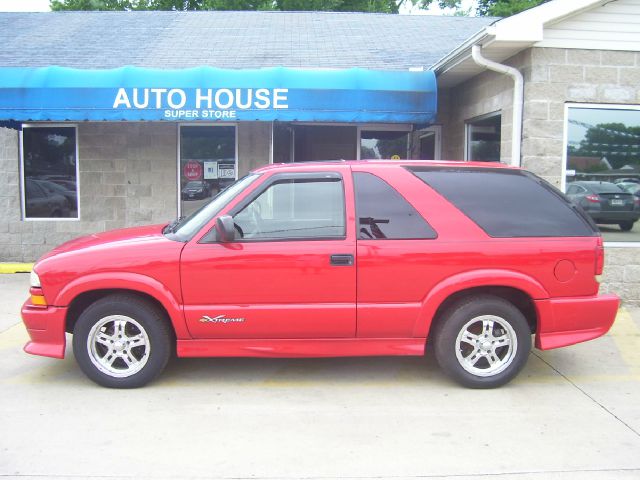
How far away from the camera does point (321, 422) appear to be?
4.27 m

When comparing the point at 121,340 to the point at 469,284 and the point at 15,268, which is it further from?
the point at 15,268

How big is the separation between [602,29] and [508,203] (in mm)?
3797

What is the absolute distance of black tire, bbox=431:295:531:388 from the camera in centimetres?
479

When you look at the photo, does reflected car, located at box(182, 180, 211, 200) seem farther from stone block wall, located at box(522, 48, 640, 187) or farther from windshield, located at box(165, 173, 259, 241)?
stone block wall, located at box(522, 48, 640, 187)

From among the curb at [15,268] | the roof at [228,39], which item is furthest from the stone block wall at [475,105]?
the curb at [15,268]

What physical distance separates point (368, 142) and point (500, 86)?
3.90 meters

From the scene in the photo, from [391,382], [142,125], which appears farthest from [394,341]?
[142,125]

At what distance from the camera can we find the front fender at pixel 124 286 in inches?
182

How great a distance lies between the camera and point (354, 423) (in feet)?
13.9

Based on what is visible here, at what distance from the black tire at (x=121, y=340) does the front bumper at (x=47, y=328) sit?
0.12m

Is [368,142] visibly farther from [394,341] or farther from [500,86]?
[394,341]

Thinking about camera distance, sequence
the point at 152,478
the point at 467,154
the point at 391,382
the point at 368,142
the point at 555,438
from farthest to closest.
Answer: the point at 368,142, the point at 467,154, the point at 391,382, the point at 555,438, the point at 152,478

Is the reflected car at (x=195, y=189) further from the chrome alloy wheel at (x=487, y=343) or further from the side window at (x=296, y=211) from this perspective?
the chrome alloy wheel at (x=487, y=343)

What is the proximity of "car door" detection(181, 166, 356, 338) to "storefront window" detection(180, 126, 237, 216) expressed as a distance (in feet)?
18.7
